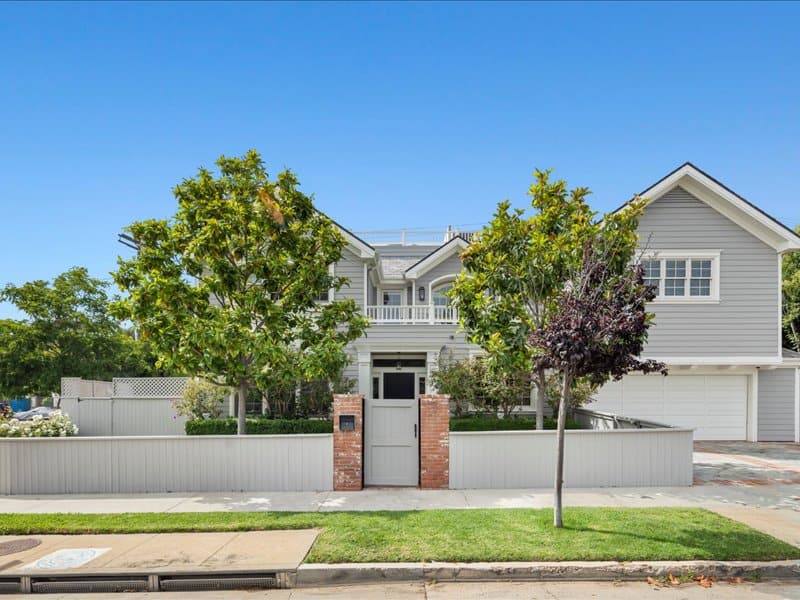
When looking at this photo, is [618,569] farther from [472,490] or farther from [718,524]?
[472,490]

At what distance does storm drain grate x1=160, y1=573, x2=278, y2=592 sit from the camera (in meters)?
6.07

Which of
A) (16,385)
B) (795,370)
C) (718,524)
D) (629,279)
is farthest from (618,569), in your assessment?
(16,385)

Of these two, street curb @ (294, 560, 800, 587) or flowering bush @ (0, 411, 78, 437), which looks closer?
street curb @ (294, 560, 800, 587)

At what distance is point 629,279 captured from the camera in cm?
738

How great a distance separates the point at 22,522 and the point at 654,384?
16.8m

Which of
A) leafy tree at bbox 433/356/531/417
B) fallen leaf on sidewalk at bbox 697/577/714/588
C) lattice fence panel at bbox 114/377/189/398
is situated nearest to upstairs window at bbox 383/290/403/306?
leafy tree at bbox 433/356/531/417

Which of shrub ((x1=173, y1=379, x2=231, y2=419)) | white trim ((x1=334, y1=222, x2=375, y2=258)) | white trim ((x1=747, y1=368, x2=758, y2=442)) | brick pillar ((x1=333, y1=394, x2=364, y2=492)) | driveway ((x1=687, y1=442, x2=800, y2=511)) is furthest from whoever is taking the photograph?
white trim ((x1=334, y1=222, x2=375, y2=258))

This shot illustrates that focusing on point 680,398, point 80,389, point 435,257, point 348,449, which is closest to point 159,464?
point 348,449

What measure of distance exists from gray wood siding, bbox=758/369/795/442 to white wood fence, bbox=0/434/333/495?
14999 mm

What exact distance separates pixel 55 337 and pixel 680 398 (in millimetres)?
25756

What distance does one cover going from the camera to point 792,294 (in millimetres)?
27203

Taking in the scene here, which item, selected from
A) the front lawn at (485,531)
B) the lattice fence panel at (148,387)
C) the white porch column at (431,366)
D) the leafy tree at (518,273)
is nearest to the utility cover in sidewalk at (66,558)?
the front lawn at (485,531)

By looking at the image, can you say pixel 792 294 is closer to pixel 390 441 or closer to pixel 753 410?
pixel 753 410

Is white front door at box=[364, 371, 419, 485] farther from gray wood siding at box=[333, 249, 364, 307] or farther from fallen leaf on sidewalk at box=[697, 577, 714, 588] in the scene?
gray wood siding at box=[333, 249, 364, 307]
